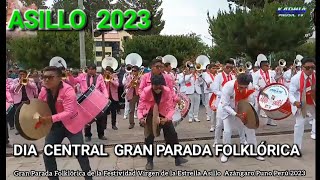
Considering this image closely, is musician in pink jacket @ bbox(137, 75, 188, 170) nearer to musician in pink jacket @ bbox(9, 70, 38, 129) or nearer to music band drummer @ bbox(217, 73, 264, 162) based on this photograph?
music band drummer @ bbox(217, 73, 264, 162)

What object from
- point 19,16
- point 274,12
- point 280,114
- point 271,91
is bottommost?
point 280,114

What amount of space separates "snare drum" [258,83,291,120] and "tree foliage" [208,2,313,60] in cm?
1283

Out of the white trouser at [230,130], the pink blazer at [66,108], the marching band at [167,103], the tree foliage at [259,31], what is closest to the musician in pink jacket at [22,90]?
the marching band at [167,103]

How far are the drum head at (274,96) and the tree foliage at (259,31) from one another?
42.2 feet

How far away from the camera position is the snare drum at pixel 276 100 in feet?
20.6

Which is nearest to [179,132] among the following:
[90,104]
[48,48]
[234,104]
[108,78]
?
[108,78]

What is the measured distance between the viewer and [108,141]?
7742 mm

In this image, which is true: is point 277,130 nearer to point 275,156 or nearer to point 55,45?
point 275,156

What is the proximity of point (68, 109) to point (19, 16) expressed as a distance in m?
Result: 4.62

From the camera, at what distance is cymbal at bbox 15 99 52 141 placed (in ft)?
14.6

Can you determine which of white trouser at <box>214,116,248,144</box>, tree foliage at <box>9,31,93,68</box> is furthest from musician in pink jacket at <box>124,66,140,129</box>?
tree foliage at <box>9,31,93,68</box>

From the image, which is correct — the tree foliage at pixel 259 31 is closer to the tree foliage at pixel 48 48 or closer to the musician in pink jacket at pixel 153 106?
the tree foliage at pixel 48 48

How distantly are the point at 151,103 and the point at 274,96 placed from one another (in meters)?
2.37
